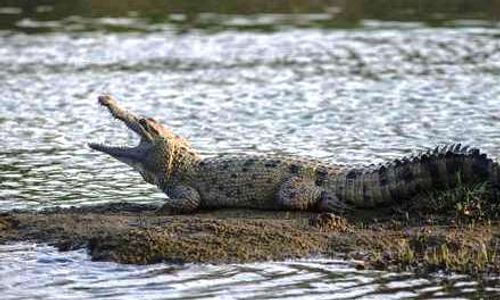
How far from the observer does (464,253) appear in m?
9.12

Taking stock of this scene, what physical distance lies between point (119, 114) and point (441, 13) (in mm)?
18517


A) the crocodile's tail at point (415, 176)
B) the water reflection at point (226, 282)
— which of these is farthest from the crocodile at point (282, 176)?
the water reflection at point (226, 282)

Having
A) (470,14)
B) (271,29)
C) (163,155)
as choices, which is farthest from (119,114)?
(470,14)

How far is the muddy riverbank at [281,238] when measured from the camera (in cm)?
922

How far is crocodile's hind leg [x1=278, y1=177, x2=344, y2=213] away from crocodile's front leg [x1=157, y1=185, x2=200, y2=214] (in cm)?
82

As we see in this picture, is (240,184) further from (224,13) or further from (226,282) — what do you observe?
(224,13)

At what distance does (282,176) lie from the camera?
11.0 metres

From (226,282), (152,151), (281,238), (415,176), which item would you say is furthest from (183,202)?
(226,282)

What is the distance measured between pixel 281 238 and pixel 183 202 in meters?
1.59

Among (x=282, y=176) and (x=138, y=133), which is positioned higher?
(x=138, y=133)

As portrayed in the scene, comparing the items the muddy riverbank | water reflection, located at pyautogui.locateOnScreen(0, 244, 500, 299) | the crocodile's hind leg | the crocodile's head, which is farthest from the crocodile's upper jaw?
water reflection, located at pyautogui.locateOnScreen(0, 244, 500, 299)

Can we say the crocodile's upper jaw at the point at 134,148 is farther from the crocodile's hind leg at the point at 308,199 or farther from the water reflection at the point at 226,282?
the water reflection at the point at 226,282

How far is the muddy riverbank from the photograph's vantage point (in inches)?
363

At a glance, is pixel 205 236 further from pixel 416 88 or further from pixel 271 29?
pixel 271 29
